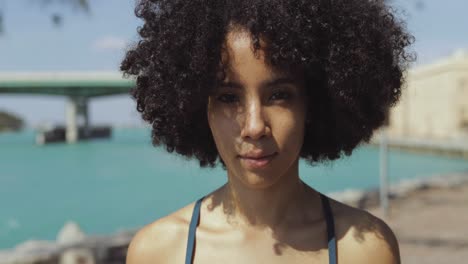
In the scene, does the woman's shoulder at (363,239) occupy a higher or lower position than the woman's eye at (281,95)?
lower

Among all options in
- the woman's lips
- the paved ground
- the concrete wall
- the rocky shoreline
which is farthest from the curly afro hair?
the concrete wall

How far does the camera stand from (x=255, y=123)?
4.78 feet

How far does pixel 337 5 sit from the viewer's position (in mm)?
1577

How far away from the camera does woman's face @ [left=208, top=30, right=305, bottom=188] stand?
4.87 feet

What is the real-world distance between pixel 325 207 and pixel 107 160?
157 feet

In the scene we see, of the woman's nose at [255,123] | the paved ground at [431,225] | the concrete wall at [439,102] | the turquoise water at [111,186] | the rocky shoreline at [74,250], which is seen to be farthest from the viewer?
the concrete wall at [439,102]

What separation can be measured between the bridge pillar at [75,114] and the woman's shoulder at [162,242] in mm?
57610

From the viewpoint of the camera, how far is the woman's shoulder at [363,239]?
1.61m

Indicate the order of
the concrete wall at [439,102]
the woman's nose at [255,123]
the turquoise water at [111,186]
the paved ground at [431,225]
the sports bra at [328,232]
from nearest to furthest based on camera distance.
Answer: the woman's nose at [255,123] < the sports bra at [328,232] < the paved ground at [431,225] < the turquoise water at [111,186] < the concrete wall at [439,102]

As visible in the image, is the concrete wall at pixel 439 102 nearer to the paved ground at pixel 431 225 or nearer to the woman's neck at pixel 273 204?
the paved ground at pixel 431 225

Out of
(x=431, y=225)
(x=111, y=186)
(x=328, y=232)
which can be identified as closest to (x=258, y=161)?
(x=328, y=232)

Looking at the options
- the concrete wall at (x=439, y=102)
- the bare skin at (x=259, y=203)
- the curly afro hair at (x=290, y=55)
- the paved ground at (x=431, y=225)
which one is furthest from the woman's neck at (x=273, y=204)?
the concrete wall at (x=439, y=102)

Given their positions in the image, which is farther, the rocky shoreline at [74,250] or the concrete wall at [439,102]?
the concrete wall at [439,102]

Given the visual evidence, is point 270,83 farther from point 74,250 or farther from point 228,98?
point 74,250
